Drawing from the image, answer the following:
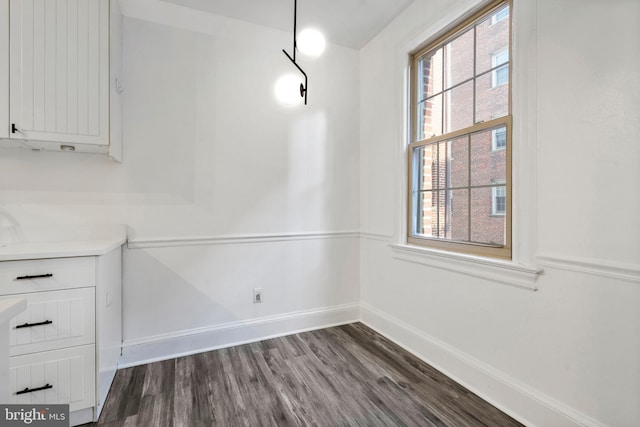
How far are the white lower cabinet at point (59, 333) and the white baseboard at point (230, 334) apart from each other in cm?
57

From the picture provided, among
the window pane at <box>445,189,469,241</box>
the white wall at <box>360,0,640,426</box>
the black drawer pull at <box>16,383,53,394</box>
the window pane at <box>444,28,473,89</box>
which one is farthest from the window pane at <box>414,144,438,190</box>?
the black drawer pull at <box>16,383,53,394</box>

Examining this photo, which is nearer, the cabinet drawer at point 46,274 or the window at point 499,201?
the cabinet drawer at point 46,274

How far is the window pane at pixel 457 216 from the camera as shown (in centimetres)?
200

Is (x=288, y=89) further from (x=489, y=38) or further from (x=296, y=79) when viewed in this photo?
(x=489, y=38)

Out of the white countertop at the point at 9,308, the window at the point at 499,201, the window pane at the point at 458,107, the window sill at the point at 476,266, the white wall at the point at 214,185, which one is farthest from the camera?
the white wall at the point at 214,185

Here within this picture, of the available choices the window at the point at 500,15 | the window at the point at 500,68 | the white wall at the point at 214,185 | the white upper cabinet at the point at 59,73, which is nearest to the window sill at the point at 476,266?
the white wall at the point at 214,185

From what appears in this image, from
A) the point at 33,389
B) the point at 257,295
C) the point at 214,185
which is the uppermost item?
the point at 214,185

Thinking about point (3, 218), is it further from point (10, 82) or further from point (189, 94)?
point (189, 94)

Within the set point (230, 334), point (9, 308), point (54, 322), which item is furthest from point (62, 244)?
point (9, 308)

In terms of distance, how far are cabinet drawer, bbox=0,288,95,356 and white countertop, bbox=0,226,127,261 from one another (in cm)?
20

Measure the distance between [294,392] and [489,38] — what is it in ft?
8.35

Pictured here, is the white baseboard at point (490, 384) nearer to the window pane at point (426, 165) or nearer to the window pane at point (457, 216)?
the window pane at point (457, 216)

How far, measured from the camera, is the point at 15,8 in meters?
1.59

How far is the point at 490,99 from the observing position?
1836mm
